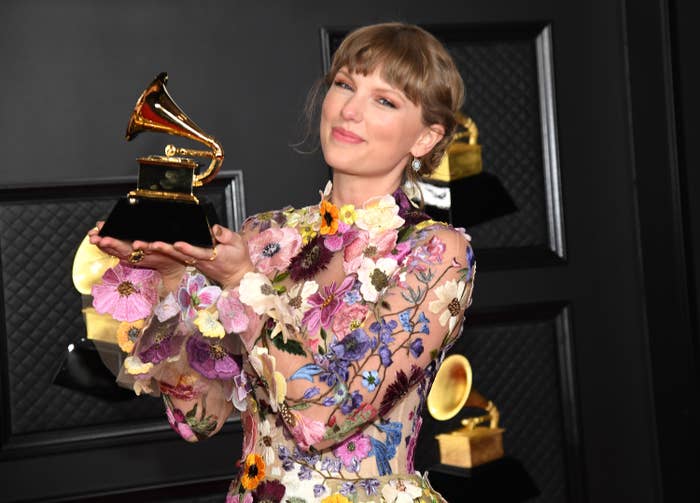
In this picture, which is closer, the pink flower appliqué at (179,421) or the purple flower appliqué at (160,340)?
the purple flower appliqué at (160,340)

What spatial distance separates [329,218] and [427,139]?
18 cm

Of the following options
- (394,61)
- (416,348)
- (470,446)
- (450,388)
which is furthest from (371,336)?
(470,446)

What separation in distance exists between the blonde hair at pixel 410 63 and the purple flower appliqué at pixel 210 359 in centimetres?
42

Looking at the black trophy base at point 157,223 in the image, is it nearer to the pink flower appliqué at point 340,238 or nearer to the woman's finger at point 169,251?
the woman's finger at point 169,251

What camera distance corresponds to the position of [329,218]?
1.55 m

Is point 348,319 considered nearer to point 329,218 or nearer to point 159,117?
point 329,218

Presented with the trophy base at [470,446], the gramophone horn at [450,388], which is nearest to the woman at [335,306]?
the gramophone horn at [450,388]

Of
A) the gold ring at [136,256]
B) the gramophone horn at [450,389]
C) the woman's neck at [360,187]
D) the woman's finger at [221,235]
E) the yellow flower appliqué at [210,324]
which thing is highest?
the woman's neck at [360,187]

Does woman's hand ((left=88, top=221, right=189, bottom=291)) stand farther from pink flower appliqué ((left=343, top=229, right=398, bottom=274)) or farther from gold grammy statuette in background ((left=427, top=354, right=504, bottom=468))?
gold grammy statuette in background ((left=427, top=354, right=504, bottom=468))

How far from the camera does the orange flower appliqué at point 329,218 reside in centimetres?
155

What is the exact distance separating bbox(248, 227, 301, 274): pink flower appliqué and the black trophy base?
13.2 inches

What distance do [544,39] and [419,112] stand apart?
1042mm

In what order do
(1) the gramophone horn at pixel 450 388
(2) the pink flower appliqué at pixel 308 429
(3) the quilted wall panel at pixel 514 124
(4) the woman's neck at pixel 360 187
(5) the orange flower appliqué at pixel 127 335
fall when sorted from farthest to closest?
(3) the quilted wall panel at pixel 514 124 < (1) the gramophone horn at pixel 450 388 < (4) the woman's neck at pixel 360 187 < (5) the orange flower appliqué at pixel 127 335 < (2) the pink flower appliqué at pixel 308 429

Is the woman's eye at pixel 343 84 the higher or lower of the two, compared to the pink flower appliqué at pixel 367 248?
higher
